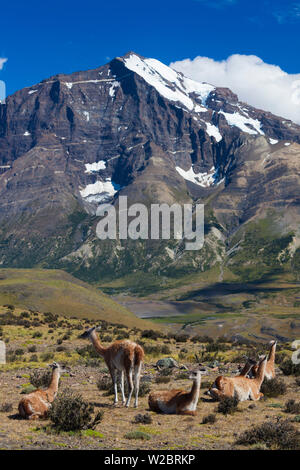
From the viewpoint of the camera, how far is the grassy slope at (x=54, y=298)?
3553 inches

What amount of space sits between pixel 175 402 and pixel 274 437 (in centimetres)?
478

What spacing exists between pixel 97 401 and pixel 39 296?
7873 centimetres

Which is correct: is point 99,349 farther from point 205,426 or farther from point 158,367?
point 158,367

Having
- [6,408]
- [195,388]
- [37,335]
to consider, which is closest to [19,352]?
[37,335]

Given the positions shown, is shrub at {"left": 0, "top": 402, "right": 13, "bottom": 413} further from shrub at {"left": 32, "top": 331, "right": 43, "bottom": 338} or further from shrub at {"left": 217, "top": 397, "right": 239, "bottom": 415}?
shrub at {"left": 32, "top": 331, "right": 43, "bottom": 338}

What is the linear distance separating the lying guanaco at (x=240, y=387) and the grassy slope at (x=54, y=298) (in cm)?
6975

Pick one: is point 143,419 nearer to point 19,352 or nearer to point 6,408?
point 6,408

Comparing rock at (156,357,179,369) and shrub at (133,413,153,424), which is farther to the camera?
rock at (156,357,179,369)

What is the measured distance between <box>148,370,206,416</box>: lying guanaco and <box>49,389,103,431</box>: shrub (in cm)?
305

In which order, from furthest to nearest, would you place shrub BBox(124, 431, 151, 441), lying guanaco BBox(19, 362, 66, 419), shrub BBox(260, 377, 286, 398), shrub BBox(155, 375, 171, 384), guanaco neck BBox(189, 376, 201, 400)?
shrub BBox(155, 375, 171, 384) → shrub BBox(260, 377, 286, 398) → guanaco neck BBox(189, 376, 201, 400) → lying guanaco BBox(19, 362, 66, 419) → shrub BBox(124, 431, 151, 441)

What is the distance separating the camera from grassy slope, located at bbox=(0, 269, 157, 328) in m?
90.2

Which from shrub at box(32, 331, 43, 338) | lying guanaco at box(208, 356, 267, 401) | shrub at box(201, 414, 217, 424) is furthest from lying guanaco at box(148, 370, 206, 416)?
shrub at box(32, 331, 43, 338)

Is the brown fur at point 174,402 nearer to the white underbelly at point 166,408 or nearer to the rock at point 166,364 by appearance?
the white underbelly at point 166,408

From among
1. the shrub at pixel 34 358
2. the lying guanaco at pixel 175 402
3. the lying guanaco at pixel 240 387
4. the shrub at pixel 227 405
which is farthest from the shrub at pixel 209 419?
→ the shrub at pixel 34 358
